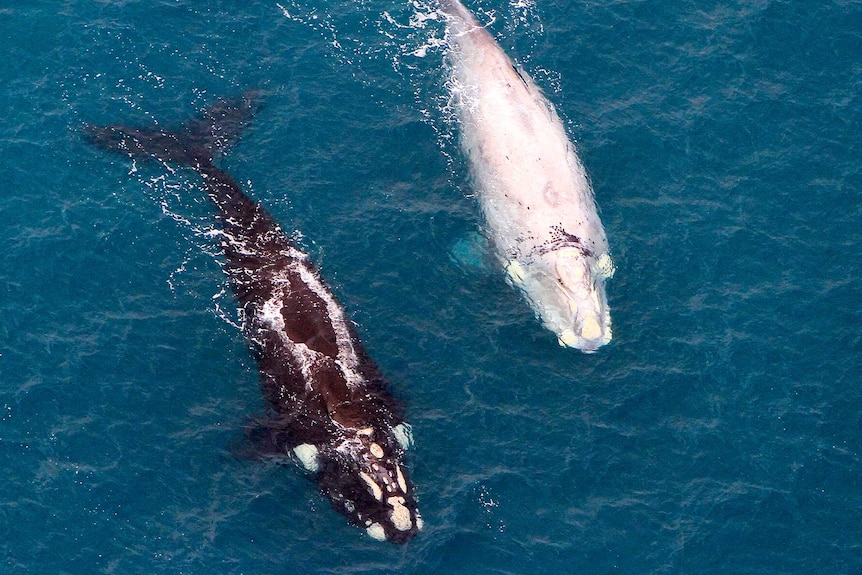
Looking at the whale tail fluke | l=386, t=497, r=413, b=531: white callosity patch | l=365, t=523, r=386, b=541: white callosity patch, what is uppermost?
the whale tail fluke

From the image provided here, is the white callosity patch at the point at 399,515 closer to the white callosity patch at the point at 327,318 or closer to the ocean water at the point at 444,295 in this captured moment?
the ocean water at the point at 444,295

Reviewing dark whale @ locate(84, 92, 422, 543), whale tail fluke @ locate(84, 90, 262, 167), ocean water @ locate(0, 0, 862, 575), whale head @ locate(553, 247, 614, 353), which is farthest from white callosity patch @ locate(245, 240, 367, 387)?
whale head @ locate(553, 247, 614, 353)

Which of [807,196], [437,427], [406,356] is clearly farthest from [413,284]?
[807,196]

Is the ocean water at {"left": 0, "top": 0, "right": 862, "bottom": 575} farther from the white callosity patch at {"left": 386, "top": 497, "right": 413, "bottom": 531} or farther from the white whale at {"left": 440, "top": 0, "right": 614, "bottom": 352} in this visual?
the white callosity patch at {"left": 386, "top": 497, "right": 413, "bottom": 531}

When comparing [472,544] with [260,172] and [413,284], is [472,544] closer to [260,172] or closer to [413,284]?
[413,284]

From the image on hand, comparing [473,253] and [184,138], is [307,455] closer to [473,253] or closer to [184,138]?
[473,253]

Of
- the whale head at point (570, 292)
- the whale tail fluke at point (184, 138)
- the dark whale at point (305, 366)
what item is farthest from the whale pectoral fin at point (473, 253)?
the whale tail fluke at point (184, 138)

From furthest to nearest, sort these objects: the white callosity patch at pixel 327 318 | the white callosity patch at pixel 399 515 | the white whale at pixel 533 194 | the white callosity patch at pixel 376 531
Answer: the white whale at pixel 533 194, the white callosity patch at pixel 327 318, the white callosity patch at pixel 399 515, the white callosity patch at pixel 376 531
